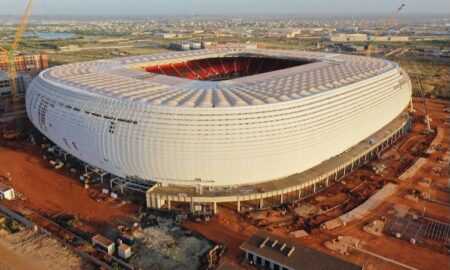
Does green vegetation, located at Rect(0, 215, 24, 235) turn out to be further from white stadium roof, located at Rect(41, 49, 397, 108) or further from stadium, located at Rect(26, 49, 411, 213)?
white stadium roof, located at Rect(41, 49, 397, 108)

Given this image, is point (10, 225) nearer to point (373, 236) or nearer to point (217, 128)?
point (217, 128)

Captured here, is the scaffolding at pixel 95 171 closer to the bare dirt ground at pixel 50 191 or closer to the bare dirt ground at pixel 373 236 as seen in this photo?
the bare dirt ground at pixel 50 191

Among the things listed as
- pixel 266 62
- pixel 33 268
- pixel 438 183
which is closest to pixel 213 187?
pixel 33 268

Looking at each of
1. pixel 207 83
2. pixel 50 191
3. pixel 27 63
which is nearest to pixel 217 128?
pixel 207 83

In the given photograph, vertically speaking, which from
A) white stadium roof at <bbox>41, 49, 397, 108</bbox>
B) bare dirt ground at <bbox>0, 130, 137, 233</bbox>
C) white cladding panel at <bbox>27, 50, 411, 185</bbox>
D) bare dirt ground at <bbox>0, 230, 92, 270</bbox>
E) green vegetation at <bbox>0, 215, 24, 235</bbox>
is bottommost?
bare dirt ground at <bbox>0, 230, 92, 270</bbox>

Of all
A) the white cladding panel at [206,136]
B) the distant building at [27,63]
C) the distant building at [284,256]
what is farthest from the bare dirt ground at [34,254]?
the distant building at [27,63]

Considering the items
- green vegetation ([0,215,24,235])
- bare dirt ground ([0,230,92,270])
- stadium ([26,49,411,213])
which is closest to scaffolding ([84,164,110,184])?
stadium ([26,49,411,213])
